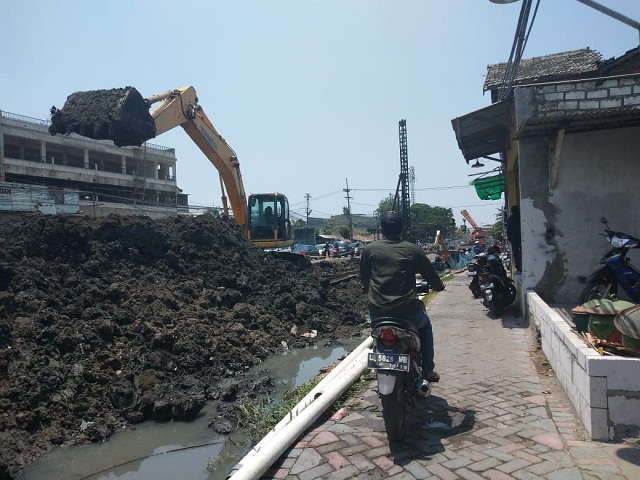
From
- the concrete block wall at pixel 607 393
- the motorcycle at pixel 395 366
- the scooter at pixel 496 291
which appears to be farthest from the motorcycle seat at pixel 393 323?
the scooter at pixel 496 291

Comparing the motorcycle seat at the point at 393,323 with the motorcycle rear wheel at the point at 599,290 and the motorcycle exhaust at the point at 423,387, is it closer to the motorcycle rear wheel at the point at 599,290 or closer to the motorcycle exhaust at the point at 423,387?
the motorcycle exhaust at the point at 423,387

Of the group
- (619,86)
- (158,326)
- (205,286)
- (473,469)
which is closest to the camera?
(473,469)

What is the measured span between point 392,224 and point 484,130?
23.1 ft

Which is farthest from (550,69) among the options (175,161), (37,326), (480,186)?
(175,161)

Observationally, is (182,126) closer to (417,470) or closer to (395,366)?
(395,366)

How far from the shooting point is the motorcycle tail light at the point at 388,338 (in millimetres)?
3973

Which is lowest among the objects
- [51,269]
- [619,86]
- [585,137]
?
[51,269]

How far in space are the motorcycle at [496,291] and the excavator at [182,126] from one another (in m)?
8.31

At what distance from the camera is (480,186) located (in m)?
15.8

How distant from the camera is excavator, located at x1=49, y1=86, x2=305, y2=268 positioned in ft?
38.3

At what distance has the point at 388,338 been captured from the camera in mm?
3986

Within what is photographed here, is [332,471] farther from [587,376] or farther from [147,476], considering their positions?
[147,476]

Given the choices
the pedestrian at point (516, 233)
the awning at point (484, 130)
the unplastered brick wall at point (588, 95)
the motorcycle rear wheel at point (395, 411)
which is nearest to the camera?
the motorcycle rear wheel at point (395, 411)

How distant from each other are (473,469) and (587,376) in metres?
1.09
